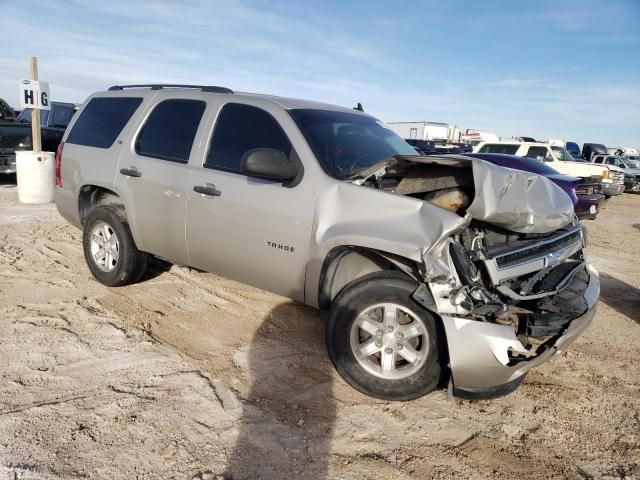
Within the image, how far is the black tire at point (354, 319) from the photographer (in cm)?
303

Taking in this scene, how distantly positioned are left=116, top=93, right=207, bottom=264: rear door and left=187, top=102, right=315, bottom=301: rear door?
0.17 m

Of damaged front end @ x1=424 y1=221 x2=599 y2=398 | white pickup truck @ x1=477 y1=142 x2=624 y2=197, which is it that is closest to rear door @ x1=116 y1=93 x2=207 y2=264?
damaged front end @ x1=424 y1=221 x2=599 y2=398

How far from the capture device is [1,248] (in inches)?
246

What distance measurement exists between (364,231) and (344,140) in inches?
46.5

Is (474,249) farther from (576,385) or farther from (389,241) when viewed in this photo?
(576,385)

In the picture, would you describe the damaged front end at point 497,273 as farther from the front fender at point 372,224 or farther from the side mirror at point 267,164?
the side mirror at point 267,164

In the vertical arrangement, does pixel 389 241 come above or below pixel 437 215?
below

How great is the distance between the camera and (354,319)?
322 cm

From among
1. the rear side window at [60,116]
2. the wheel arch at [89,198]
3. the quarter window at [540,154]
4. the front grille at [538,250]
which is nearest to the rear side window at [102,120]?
the wheel arch at [89,198]

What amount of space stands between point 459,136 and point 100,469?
1554 inches

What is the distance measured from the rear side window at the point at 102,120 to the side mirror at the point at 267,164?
2.04 metres

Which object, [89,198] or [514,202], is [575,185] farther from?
[89,198]

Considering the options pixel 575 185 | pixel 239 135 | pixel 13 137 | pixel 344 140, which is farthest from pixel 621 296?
pixel 13 137

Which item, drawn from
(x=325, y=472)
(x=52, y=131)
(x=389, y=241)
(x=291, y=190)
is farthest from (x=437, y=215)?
(x=52, y=131)
